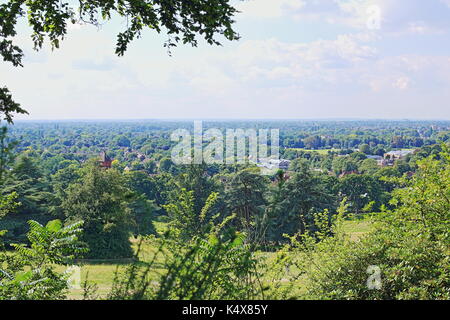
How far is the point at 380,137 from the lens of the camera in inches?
7352

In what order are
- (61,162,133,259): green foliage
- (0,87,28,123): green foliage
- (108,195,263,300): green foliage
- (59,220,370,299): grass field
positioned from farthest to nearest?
(61,162,133,259): green foliage
(0,87,28,123): green foliage
(59,220,370,299): grass field
(108,195,263,300): green foliage

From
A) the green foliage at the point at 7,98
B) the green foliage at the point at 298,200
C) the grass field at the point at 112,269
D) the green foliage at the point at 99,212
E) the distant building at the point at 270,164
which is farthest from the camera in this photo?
the distant building at the point at 270,164

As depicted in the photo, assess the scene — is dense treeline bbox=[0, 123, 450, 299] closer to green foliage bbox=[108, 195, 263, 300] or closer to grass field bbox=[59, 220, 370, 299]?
green foliage bbox=[108, 195, 263, 300]

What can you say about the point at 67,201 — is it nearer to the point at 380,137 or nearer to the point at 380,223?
the point at 380,223

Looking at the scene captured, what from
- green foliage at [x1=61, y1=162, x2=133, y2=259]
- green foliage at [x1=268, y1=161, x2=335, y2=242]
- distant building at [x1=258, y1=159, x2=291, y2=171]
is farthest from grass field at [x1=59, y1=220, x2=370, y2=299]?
distant building at [x1=258, y1=159, x2=291, y2=171]

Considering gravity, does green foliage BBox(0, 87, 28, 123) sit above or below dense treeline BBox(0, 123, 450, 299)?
above

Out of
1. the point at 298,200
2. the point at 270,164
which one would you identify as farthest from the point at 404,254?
the point at 270,164

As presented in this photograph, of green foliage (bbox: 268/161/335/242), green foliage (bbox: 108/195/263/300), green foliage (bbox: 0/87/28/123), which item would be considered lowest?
green foliage (bbox: 268/161/335/242)

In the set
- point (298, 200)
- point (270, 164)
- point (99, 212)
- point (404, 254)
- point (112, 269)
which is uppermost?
point (404, 254)

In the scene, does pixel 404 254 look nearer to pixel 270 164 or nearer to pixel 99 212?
pixel 99 212

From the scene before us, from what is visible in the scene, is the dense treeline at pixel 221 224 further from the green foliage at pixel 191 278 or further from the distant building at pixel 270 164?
the distant building at pixel 270 164

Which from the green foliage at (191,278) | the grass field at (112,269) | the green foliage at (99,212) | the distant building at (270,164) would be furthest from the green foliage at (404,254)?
the distant building at (270,164)

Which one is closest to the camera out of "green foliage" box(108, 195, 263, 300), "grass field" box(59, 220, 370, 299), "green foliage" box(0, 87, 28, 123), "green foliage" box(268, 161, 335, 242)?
"green foliage" box(108, 195, 263, 300)
